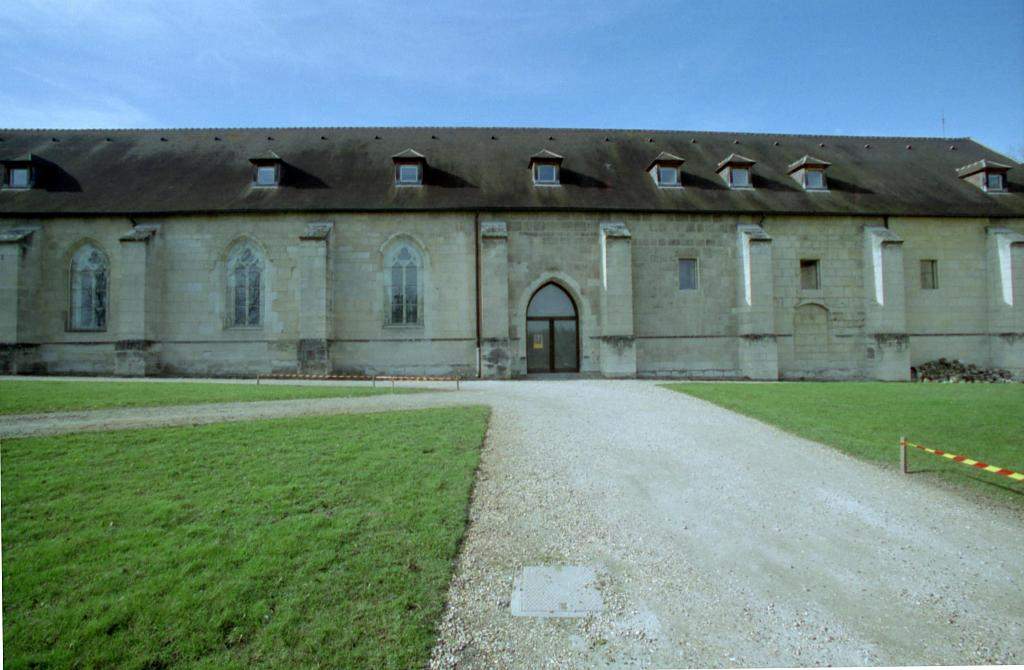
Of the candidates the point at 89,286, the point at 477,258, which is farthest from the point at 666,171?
the point at 89,286

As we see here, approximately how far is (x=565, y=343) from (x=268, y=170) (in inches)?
593

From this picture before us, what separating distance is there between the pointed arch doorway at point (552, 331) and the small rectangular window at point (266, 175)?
12.5m

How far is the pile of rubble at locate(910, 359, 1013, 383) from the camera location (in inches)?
871

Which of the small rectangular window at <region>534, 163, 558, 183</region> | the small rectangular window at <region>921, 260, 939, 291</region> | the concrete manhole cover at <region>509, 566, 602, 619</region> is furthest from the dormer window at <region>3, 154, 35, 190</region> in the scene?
the small rectangular window at <region>921, 260, 939, 291</region>

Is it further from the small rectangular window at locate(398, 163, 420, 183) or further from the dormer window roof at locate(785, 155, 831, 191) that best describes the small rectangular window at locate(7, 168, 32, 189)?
the dormer window roof at locate(785, 155, 831, 191)

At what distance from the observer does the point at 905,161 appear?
26766 millimetres

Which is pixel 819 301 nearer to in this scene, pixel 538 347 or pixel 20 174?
pixel 538 347

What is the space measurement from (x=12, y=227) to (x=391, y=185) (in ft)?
51.7

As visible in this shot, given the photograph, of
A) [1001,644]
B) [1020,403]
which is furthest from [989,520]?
[1020,403]

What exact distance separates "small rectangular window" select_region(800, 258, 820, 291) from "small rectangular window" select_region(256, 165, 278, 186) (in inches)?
928

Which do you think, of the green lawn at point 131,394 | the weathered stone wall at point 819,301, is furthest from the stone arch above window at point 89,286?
the weathered stone wall at point 819,301

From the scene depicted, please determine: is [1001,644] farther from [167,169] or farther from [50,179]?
[50,179]

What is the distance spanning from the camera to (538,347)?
73.0 feet

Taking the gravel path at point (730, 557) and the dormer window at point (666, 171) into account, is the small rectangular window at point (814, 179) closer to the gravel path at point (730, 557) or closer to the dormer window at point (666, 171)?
the dormer window at point (666, 171)
